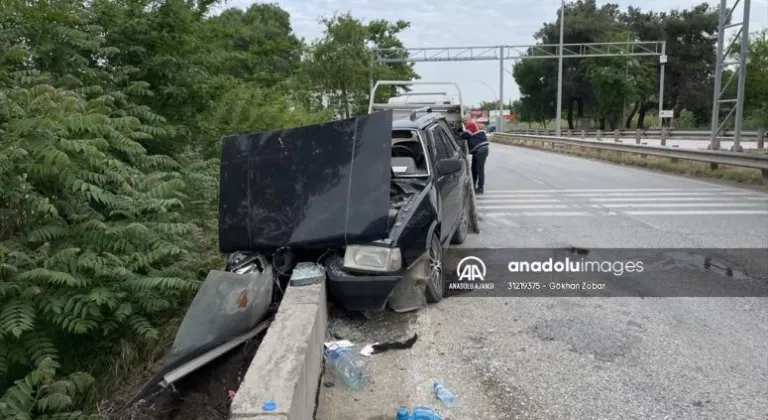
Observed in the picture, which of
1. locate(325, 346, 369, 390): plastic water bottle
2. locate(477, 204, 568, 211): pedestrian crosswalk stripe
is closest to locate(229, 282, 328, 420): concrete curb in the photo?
locate(325, 346, 369, 390): plastic water bottle

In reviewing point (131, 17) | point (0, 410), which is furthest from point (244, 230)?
point (131, 17)

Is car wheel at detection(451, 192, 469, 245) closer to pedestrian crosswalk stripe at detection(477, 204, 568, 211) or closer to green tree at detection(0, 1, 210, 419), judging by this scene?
pedestrian crosswalk stripe at detection(477, 204, 568, 211)

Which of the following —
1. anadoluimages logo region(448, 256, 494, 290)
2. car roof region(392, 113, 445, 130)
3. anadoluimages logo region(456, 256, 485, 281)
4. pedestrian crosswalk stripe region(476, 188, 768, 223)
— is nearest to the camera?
anadoluimages logo region(448, 256, 494, 290)

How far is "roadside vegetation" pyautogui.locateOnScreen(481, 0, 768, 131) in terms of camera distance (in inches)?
2359

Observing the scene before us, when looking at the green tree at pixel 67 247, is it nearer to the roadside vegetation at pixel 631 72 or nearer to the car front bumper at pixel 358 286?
the car front bumper at pixel 358 286

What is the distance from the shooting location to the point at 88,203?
4.97 meters

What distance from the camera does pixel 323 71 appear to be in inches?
978

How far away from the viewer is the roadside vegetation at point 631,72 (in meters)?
59.9

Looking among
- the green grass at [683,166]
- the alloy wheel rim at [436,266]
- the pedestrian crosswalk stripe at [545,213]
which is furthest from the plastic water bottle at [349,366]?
the green grass at [683,166]

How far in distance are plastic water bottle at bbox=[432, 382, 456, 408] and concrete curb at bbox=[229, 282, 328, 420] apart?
78 centimetres

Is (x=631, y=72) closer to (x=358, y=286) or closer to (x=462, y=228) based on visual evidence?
(x=462, y=228)

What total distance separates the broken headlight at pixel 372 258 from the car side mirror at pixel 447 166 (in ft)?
5.24

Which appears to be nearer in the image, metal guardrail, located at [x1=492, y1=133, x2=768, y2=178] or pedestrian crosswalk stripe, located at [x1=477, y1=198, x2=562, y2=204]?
pedestrian crosswalk stripe, located at [x1=477, y1=198, x2=562, y2=204]

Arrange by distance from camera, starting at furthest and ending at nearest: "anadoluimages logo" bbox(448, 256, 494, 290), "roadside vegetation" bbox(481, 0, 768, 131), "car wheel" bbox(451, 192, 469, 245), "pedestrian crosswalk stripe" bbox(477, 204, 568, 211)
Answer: "roadside vegetation" bbox(481, 0, 768, 131), "pedestrian crosswalk stripe" bbox(477, 204, 568, 211), "car wheel" bbox(451, 192, 469, 245), "anadoluimages logo" bbox(448, 256, 494, 290)
